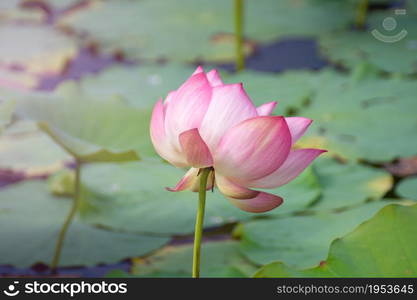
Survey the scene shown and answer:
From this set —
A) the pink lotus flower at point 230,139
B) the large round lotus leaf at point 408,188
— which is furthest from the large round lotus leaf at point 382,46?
the pink lotus flower at point 230,139

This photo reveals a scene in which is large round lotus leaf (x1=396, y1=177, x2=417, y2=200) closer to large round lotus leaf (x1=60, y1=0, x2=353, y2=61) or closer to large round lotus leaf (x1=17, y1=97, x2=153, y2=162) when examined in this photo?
large round lotus leaf (x1=17, y1=97, x2=153, y2=162)

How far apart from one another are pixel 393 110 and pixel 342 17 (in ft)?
2.05

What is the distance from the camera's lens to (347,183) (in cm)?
105

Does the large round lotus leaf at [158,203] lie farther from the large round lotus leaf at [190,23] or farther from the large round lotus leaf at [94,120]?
the large round lotus leaf at [190,23]

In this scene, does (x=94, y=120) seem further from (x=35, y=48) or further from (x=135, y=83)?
(x=35, y=48)

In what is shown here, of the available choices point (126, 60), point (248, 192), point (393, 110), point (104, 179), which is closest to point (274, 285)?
point (248, 192)

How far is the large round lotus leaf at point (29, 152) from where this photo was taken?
118cm

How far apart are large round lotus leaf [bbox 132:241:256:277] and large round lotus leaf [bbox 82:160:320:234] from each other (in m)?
0.03

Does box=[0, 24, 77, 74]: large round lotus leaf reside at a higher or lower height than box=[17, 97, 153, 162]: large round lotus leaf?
higher

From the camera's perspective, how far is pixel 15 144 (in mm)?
1261

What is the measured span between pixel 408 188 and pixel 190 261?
36 cm

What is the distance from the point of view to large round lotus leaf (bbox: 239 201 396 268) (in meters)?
0.87

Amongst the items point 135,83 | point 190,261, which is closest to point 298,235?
point 190,261

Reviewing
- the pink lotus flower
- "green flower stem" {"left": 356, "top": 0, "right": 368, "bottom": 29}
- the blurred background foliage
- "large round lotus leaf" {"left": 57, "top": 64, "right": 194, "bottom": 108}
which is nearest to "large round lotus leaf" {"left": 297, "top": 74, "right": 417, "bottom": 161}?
the blurred background foliage
